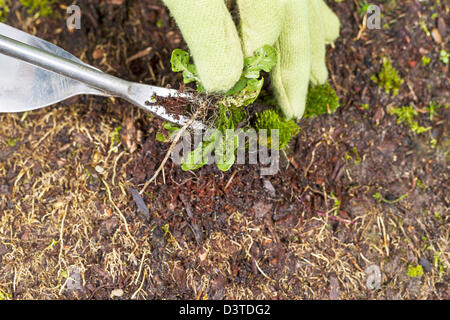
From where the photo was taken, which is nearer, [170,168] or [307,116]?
[170,168]

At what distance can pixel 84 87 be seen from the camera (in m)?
1.81

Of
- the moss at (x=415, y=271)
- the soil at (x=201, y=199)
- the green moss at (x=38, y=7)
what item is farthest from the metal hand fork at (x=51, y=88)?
the moss at (x=415, y=271)

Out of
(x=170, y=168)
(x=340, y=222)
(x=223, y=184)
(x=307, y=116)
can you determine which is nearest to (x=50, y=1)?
(x=170, y=168)

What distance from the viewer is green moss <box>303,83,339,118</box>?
205 centimetres

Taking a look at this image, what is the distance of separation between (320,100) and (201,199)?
870 millimetres

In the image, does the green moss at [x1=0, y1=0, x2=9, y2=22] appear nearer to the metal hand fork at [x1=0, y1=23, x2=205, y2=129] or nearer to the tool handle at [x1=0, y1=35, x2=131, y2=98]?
the metal hand fork at [x1=0, y1=23, x2=205, y2=129]

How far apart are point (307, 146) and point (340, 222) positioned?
46 centimetres

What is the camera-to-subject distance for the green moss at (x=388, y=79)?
Answer: 2189 mm

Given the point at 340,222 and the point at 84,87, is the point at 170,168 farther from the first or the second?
the point at 340,222

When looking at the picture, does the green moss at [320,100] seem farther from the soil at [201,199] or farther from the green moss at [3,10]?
the green moss at [3,10]

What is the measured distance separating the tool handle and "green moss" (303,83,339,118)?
1.00m

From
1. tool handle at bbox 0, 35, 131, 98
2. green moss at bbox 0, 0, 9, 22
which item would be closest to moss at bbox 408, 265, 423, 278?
tool handle at bbox 0, 35, 131, 98

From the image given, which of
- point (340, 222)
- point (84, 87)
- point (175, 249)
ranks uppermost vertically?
point (84, 87)

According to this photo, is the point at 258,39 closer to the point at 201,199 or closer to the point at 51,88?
the point at 201,199
